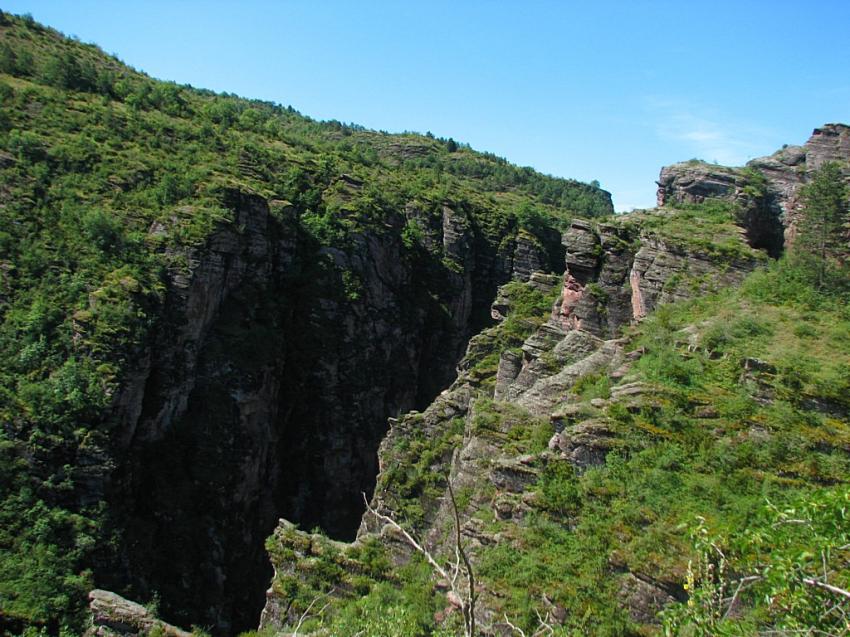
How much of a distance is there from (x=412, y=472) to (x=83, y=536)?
17.2 metres

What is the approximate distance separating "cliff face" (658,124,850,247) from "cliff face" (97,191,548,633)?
103 ft

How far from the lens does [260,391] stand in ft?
158

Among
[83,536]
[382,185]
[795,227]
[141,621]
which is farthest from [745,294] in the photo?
[382,185]

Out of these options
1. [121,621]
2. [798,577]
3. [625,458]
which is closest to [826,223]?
[625,458]

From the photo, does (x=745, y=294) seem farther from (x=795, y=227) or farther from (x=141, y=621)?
(x=141, y=621)

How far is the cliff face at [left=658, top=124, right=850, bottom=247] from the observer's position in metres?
31.2

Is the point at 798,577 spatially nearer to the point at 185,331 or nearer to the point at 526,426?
A: the point at 526,426

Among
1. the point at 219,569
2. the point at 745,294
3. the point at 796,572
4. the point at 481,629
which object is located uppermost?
the point at 745,294

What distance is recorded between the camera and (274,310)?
51969mm

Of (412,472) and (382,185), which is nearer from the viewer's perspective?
(412,472)

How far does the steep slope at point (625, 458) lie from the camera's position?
17.0 metres

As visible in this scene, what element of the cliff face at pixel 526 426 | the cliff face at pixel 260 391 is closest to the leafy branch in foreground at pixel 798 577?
the cliff face at pixel 526 426

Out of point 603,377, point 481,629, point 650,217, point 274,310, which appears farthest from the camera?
point 274,310

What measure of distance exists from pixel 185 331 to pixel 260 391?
Answer: 7.78m
